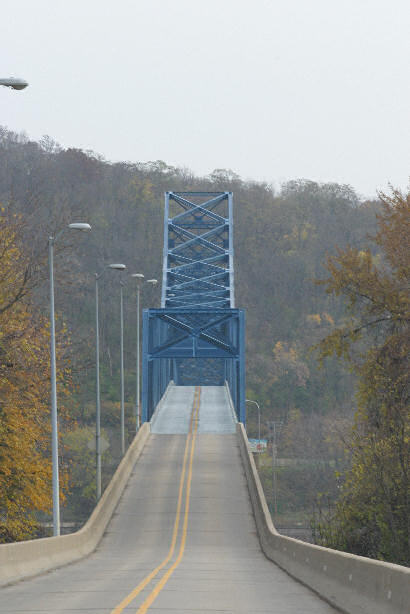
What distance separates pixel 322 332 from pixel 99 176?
147 feet

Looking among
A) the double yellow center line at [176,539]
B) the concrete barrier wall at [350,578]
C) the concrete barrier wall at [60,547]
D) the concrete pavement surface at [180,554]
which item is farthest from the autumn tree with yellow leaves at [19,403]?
the concrete barrier wall at [350,578]

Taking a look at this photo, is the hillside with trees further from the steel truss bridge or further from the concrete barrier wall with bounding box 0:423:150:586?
the concrete barrier wall with bounding box 0:423:150:586

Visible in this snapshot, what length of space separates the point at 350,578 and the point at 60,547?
1201cm

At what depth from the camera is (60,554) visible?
23.6m

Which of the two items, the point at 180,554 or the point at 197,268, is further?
the point at 197,268

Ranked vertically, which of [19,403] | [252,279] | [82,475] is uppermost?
[252,279]

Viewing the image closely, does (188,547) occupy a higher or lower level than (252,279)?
lower

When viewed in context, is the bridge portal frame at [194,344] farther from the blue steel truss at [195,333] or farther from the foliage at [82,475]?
the foliage at [82,475]

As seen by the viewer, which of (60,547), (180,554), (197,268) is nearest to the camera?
(60,547)

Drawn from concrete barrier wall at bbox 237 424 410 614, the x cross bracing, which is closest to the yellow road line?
concrete barrier wall at bbox 237 424 410 614

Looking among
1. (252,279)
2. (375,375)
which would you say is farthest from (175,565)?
(252,279)

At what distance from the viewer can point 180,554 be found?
2764 cm

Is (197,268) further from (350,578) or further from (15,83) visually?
(350,578)

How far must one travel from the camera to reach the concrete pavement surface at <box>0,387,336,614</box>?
13.5m
